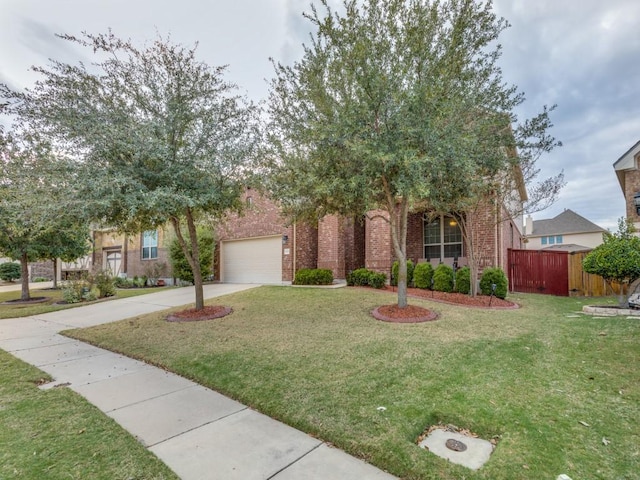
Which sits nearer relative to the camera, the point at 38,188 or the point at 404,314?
the point at 38,188

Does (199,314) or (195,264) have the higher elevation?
(195,264)

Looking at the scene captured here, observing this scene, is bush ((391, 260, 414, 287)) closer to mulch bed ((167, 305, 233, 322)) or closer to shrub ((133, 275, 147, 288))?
mulch bed ((167, 305, 233, 322))

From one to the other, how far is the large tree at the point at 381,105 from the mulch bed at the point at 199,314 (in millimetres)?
3433

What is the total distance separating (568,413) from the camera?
312cm

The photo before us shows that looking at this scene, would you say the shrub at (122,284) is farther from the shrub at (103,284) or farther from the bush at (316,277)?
the bush at (316,277)

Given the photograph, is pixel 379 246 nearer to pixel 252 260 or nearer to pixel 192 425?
pixel 252 260

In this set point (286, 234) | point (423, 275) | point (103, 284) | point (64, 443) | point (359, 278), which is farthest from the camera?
point (286, 234)

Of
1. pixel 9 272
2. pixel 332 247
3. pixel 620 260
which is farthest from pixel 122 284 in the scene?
pixel 620 260

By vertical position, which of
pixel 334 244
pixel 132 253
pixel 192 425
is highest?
pixel 334 244

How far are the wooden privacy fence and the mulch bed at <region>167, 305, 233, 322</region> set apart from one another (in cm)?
1096

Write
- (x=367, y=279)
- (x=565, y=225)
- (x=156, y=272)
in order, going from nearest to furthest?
1. (x=367, y=279)
2. (x=156, y=272)
3. (x=565, y=225)

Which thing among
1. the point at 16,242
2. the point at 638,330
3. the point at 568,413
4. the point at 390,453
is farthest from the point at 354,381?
the point at 16,242

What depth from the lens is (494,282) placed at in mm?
9805

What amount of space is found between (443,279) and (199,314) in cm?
743
